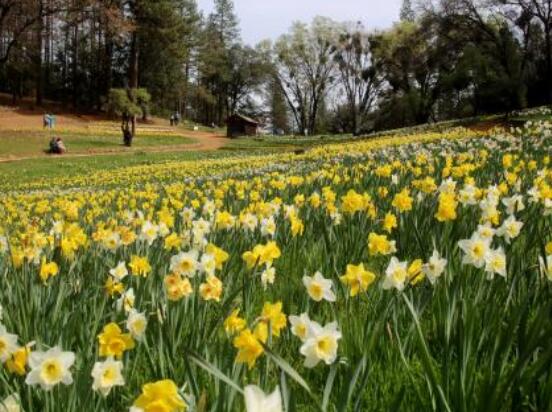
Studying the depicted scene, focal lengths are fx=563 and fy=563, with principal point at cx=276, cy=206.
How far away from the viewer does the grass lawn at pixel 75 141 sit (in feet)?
106

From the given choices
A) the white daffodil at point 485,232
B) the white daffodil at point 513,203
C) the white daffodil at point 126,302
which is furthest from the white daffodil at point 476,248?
the white daffodil at point 126,302

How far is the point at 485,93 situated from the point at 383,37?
27.5 m

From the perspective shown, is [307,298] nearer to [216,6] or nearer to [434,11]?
[434,11]

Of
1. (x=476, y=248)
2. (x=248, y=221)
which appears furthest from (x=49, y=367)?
(x=248, y=221)

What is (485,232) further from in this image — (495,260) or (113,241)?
(113,241)

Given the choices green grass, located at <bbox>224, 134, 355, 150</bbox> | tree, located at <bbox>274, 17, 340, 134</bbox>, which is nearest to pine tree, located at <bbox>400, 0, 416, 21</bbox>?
tree, located at <bbox>274, 17, 340, 134</bbox>

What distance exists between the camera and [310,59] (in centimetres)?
6856

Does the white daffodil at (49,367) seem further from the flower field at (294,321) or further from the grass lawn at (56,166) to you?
the grass lawn at (56,166)

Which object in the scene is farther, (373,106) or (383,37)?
(373,106)

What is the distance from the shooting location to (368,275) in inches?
63.6

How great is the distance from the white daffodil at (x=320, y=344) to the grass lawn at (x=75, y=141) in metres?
32.1

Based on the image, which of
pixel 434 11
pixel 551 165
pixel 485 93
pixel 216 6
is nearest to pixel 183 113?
pixel 216 6

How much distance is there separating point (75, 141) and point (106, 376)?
38.6 meters

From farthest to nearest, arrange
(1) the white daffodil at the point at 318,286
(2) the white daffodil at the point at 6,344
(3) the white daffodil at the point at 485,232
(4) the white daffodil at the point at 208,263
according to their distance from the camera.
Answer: (3) the white daffodil at the point at 485,232 < (4) the white daffodil at the point at 208,263 < (1) the white daffodil at the point at 318,286 < (2) the white daffodil at the point at 6,344
